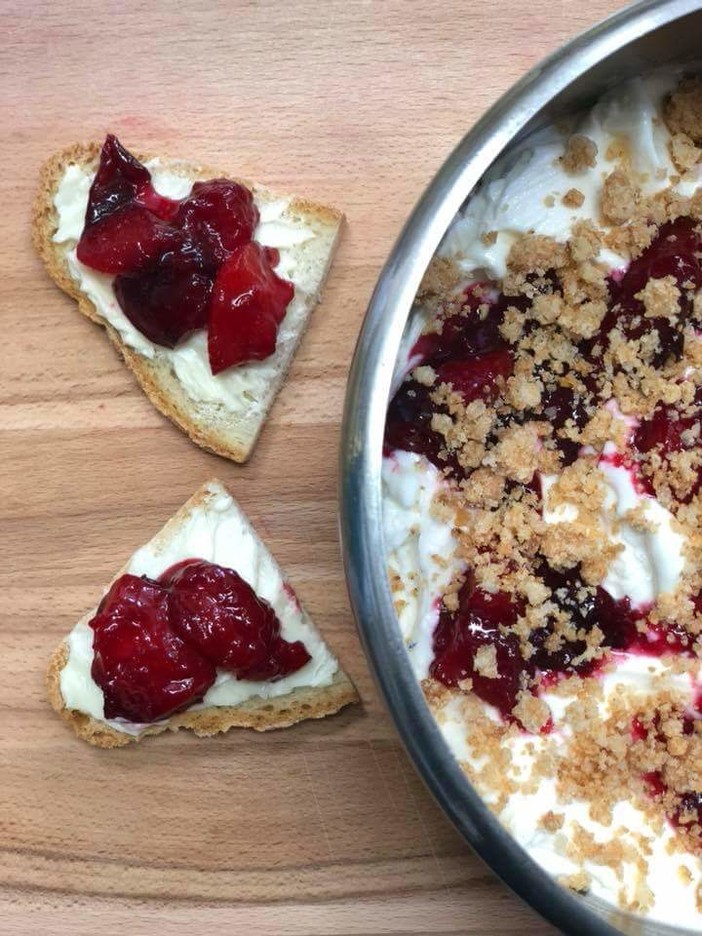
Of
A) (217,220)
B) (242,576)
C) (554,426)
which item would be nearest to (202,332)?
(217,220)

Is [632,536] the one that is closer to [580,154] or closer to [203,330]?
[580,154]

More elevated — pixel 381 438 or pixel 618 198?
pixel 618 198

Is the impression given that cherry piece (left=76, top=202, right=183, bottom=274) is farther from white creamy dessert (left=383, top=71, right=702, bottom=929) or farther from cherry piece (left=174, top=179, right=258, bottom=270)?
white creamy dessert (left=383, top=71, right=702, bottom=929)

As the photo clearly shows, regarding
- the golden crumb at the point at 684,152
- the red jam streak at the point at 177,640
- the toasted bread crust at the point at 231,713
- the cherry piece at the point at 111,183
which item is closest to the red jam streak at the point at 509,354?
the golden crumb at the point at 684,152

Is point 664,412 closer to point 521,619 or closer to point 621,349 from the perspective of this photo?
point 621,349

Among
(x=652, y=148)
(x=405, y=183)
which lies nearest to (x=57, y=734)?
(x=405, y=183)

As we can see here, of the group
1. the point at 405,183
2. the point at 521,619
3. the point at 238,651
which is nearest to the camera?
the point at 521,619

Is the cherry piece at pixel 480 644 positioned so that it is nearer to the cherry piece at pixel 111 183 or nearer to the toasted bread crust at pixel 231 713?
the toasted bread crust at pixel 231 713
